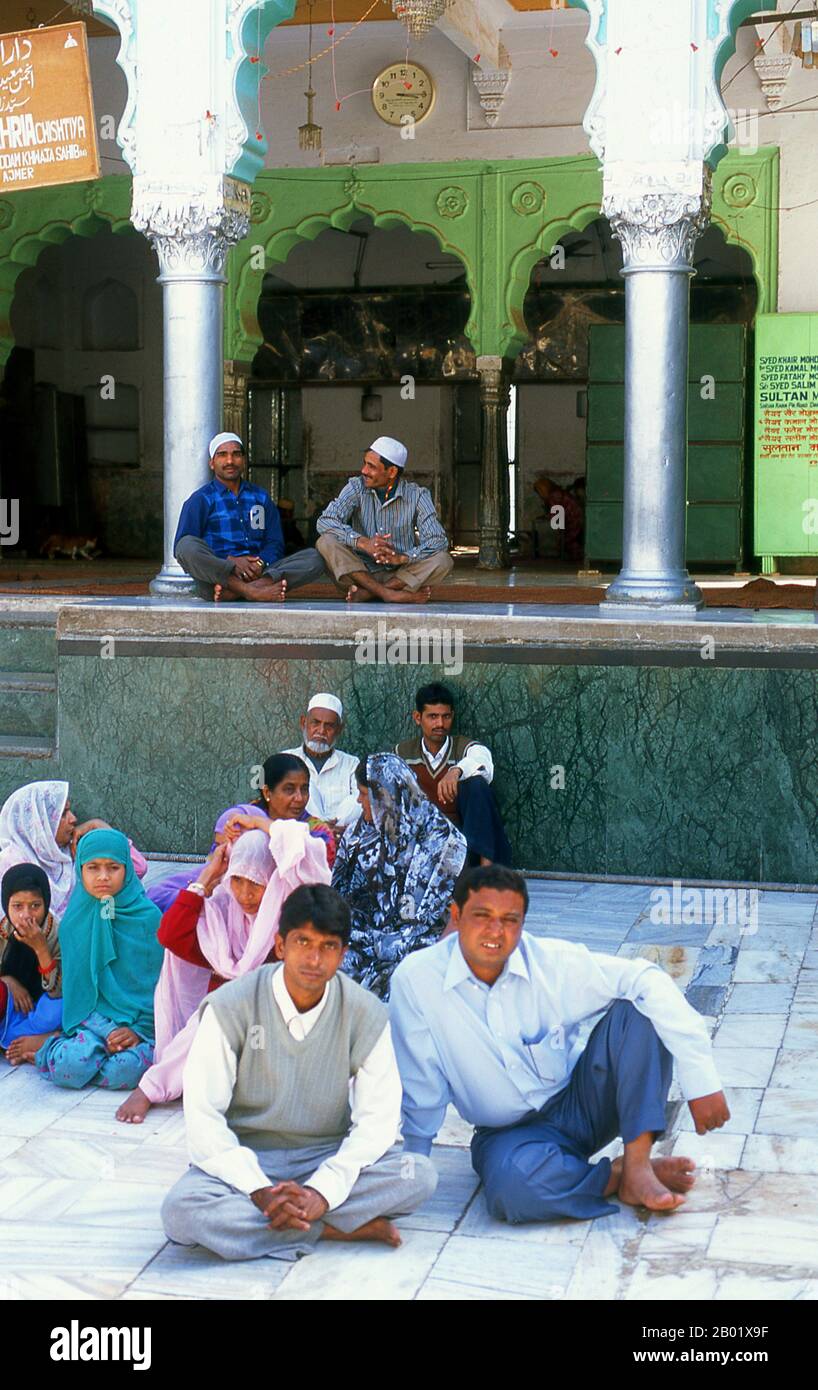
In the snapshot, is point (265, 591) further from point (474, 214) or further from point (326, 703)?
point (474, 214)

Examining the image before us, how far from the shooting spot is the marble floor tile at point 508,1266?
345cm

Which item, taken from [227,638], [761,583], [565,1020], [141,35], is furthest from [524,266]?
[565,1020]

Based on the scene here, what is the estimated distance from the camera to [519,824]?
7336 mm

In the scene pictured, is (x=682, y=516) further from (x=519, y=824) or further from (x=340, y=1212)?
(x=340, y=1212)

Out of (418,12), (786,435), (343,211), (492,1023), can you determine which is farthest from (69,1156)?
(343,211)

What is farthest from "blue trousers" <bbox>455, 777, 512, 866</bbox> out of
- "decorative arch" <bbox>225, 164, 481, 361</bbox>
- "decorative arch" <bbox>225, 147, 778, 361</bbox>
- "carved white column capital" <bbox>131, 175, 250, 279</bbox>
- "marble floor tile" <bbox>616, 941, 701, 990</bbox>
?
"decorative arch" <bbox>225, 164, 481, 361</bbox>

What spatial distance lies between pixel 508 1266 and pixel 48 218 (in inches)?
476

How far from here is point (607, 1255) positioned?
3.59 metres

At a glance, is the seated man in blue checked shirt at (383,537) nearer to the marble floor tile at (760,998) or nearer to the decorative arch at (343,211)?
the marble floor tile at (760,998)

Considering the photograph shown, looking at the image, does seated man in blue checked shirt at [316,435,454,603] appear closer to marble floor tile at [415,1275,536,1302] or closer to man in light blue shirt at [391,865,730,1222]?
man in light blue shirt at [391,865,730,1222]

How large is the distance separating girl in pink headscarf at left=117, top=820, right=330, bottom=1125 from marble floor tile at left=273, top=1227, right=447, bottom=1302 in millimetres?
1048

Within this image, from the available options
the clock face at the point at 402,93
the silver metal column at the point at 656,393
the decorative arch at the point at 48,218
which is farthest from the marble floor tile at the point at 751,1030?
the decorative arch at the point at 48,218

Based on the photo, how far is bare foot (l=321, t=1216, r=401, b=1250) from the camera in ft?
11.9

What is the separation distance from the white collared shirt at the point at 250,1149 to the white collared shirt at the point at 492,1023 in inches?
7.0
